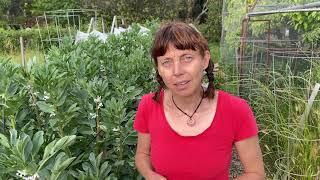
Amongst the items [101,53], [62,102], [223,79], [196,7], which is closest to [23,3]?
[196,7]

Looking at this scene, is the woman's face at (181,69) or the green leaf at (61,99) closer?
the woman's face at (181,69)

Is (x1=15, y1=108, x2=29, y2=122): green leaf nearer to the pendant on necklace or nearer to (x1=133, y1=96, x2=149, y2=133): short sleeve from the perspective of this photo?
(x1=133, y1=96, x2=149, y2=133): short sleeve

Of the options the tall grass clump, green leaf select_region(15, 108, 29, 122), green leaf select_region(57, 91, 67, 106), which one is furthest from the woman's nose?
the tall grass clump

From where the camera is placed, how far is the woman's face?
1.87 metres

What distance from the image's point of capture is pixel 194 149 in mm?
1948

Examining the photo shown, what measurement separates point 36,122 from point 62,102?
1.21ft

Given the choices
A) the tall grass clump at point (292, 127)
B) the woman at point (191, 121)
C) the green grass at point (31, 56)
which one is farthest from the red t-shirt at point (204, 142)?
the tall grass clump at point (292, 127)

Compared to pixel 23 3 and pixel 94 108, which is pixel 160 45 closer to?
pixel 94 108

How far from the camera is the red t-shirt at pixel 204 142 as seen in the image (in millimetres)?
1933

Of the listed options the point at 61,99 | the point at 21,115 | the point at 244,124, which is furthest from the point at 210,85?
the point at 21,115

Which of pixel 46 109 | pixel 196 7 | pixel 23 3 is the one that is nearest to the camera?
pixel 46 109

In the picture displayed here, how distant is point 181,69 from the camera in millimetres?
1862

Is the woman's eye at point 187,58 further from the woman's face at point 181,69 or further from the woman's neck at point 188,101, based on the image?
the woman's neck at point 188,101

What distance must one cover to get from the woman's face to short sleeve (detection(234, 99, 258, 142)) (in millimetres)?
211
